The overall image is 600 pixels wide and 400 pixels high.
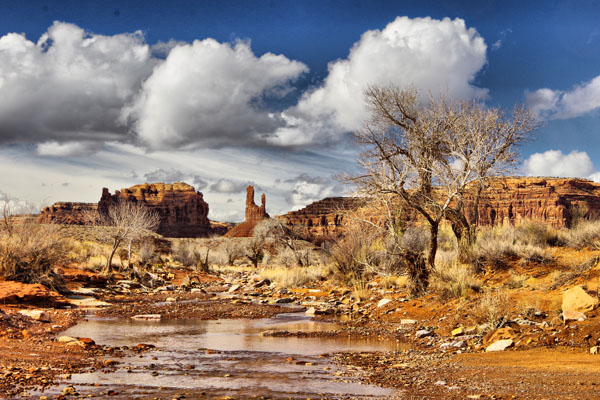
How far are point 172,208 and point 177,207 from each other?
1.86 meters

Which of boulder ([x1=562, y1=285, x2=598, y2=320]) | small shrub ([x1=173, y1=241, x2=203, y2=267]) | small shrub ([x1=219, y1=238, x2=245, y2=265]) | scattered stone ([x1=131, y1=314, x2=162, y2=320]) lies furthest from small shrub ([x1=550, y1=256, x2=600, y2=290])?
small shrub ([x1=219, y1=238, x2=245, y2=265])

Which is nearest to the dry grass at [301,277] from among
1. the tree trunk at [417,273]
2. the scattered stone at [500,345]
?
the tree trunk at [417,273]

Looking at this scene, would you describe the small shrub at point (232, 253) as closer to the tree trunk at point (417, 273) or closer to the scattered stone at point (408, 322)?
the tree trunk at point (417, 273)

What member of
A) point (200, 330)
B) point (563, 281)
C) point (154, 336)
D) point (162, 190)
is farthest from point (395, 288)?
point (162, 190)

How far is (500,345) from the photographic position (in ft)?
31.8

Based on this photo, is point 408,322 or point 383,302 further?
point 383,302

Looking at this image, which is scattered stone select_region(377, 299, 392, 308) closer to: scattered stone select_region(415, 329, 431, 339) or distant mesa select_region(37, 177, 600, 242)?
distant mesa select_region(37, 177, 600, 242)

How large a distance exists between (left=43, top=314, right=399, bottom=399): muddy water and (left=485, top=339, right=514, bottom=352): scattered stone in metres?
2.22

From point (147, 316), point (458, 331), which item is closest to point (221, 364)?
point (458, 331)

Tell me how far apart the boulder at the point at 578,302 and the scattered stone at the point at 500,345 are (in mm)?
1491

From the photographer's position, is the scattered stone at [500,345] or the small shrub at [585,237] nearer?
the scattered stone at [500,345]

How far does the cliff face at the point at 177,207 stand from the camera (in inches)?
6905

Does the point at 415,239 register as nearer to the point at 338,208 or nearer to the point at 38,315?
the point at 338,208

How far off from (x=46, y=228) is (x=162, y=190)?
17621 centimetres
